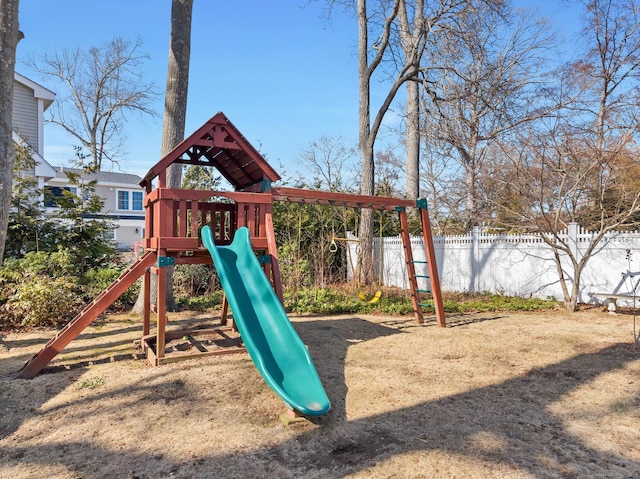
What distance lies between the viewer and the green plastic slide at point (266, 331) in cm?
333

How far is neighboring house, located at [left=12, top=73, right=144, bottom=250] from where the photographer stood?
13820 mm

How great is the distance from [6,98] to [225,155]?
2604mm

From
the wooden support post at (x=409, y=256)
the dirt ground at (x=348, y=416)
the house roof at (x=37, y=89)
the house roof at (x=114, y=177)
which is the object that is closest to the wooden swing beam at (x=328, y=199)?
the wooden support post at (x=409, y=256)

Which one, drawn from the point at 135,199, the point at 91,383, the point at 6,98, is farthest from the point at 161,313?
the point at 135,199

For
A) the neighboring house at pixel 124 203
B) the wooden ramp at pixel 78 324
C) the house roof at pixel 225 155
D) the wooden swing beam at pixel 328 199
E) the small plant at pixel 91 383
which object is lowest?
the small plant at pixel 91 383

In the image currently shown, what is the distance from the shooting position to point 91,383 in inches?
164

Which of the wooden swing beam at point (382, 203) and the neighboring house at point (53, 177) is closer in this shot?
the wooden swing beam at point (382, 203)

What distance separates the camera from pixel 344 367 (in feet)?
15.6

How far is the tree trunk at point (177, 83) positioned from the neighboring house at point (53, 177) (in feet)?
9.53

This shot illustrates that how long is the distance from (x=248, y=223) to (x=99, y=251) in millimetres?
5445

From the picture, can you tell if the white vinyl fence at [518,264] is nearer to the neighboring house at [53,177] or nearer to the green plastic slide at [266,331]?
the green plastic slide at [266,331]

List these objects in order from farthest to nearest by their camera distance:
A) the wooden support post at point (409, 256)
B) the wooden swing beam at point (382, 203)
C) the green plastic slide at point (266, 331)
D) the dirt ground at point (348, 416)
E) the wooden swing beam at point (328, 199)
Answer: the wooden support post at point (409, 256), the wooden swing beam at point (382, 203), the wooden swing beam at point (328, 199), the green plastic slide at point (266, 331), the dirt ground at point (348, 416)

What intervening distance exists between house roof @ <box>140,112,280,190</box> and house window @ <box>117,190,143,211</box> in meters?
22.3

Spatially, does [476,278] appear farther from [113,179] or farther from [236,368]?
[113,179]
